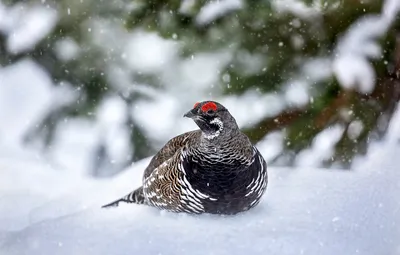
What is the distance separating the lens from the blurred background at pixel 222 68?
6.00 feet

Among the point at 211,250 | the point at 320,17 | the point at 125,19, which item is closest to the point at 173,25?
the point at 125,19

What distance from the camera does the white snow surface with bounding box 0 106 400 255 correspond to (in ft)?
4.81

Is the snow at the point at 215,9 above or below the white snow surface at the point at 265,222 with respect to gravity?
above

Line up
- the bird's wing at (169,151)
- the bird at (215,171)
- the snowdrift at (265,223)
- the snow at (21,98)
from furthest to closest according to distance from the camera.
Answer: the snow at (21,98) → the bird's wing at (169,151) → the bird at (215,171) → the snowdrift at (265,223)

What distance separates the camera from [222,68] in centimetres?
195

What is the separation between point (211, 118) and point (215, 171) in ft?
0.46

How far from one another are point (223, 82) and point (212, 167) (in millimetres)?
519

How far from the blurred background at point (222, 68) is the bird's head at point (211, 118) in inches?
12.3

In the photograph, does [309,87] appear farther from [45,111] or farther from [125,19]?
[45,111]

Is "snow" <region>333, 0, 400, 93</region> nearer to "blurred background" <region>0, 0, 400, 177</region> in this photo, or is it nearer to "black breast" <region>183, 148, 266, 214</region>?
"blurred background" <region>0, 0, 400, 177</region>

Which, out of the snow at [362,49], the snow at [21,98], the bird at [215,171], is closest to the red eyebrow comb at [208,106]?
the bird at [215,171]

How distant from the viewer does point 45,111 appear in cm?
212

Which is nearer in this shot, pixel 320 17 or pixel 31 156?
pixel 320 17

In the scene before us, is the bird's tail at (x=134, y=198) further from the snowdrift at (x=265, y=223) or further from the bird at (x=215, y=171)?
the bird at (x=215, y=171)
